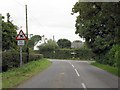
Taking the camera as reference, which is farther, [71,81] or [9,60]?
[9,60]

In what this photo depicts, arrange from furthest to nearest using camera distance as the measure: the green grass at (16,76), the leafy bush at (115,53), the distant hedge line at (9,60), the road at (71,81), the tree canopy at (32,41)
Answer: the tree canopy at (32,41)
the distant hedge line at (9,60)
the leafy bush at (115,53)
the green grass at (16,76)
the road at (71,81)

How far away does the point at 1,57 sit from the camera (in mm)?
35406

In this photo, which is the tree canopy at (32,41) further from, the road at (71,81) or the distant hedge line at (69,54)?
Result: the road at (71,81)

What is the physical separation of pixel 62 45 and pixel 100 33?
101m

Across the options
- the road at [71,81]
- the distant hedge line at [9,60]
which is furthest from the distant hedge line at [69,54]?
the road at [71,81]

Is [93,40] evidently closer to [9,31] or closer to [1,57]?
[9,31]

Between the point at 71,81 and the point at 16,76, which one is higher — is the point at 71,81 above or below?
below

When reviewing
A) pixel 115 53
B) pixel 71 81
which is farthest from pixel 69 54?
pixel 71 81

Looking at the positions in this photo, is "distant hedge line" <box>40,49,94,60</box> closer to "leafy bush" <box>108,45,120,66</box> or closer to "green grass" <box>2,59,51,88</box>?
"leafy bush" <box>108,45,120,66</box>

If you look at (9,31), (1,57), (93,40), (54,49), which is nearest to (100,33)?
(93,40)

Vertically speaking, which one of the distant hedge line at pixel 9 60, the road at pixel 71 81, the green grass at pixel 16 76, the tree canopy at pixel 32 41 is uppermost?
the tree canopy at pixel 32 41

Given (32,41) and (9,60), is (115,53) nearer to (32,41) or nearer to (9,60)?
(9,60)

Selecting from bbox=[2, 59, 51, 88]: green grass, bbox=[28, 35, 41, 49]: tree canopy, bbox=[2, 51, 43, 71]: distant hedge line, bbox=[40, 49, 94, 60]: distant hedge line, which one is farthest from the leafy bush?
bbox=[40, 49, 94, 60]: distant hedge line

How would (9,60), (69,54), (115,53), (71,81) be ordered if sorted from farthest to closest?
(69,54)
(9,60)
(115,53)
(71,81)
